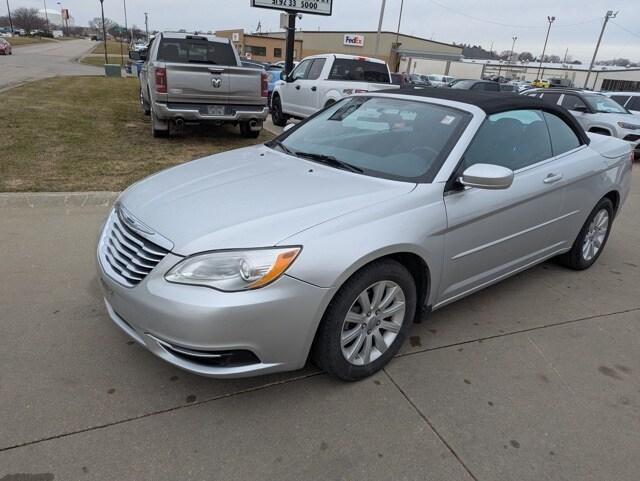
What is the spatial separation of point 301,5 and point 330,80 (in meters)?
3.75

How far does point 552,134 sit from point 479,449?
267 cm

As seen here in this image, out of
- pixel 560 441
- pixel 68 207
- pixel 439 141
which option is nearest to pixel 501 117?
pixel 439 141

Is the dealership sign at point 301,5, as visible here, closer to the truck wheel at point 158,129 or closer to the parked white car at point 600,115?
the truck wheel at point 158,129

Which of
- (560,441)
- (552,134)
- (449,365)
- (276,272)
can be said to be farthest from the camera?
(552,134)

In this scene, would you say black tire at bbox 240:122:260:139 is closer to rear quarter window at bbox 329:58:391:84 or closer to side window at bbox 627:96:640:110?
rear quarter window at bbox 329:58:391:84

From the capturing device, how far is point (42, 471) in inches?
80.9

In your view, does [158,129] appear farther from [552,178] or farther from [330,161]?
[552,178]

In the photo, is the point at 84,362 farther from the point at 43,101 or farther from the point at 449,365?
the point at 43,101

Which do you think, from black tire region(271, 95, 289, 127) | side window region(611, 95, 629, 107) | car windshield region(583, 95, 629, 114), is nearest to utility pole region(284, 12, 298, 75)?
black tire region(271, 95, 289, 127)

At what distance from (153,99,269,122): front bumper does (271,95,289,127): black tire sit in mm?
3823

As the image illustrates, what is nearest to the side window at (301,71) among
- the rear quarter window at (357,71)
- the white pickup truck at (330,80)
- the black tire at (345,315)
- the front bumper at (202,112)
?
the white pickup truck at (330,80)

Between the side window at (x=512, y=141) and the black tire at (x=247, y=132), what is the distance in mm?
6799

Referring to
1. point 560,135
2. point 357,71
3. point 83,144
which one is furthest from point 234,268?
point 357,71

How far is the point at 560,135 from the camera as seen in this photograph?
395 cm
